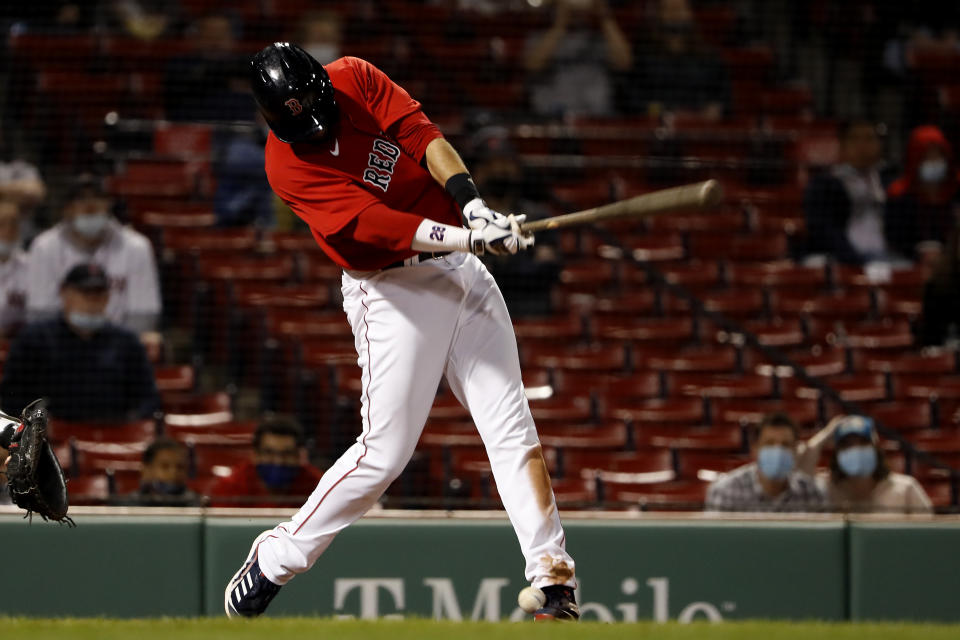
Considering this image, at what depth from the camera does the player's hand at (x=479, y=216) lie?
11.3 ft

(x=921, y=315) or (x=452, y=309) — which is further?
(x=921, y=315)

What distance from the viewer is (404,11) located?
30.6ft

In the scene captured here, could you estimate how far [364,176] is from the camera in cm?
373

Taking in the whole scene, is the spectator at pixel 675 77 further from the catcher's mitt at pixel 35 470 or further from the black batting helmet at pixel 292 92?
the catcher's mitt at pixel 35 470

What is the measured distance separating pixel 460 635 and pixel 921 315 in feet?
18.0

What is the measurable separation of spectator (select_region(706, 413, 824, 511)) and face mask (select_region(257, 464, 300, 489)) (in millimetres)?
1607

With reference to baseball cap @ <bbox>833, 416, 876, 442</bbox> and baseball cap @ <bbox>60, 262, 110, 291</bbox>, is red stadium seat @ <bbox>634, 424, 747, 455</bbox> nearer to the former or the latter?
baseball cap @ <bbox>833, 416, 876, 442</bbox>

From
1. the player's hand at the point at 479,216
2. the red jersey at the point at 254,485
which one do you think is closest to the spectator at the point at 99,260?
the red jersey at the point at 254,485

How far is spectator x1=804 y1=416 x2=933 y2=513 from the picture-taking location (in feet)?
18.4

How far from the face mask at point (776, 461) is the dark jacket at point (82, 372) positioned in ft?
8.76

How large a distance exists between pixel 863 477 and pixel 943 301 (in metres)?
2.29

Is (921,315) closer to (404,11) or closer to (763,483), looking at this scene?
(763,483)

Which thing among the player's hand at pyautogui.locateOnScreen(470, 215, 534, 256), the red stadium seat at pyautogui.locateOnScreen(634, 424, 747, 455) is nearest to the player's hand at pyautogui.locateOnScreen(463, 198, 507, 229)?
the player's hand at pyautogui.locateOnScreen(470, 215, 534, 256)

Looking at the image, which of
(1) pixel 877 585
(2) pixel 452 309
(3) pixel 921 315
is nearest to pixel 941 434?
(3) pixel 921 315
